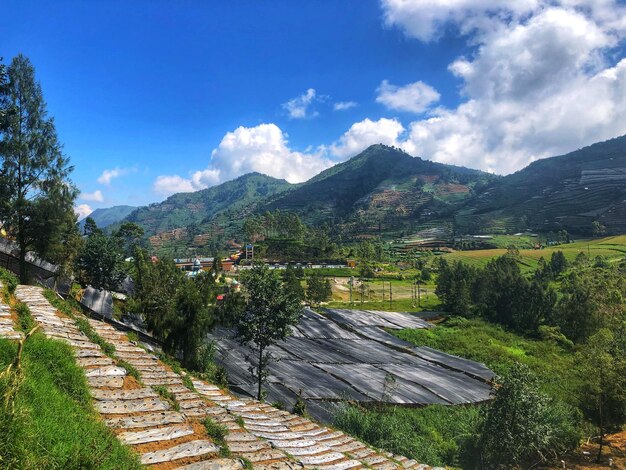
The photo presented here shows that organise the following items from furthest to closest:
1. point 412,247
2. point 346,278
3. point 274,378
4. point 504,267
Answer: point 412,247, point 346,278, point 504,267, point 274,378

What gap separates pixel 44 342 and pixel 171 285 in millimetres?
20708

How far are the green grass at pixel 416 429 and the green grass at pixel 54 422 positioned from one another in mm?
12719

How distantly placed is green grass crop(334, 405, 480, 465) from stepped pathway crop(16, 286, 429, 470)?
5.30 metres

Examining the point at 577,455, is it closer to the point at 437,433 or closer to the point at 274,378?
the point at 437,433

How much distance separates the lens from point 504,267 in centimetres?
7731

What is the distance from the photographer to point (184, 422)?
776 centimetres

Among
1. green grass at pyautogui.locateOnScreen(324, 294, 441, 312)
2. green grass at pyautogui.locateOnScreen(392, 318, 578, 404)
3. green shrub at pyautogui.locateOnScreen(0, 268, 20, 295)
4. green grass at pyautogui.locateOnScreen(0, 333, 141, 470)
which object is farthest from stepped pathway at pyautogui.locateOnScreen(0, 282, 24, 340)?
green grass at pyautogui.locateOnScreen(324, 294, 441, 312)

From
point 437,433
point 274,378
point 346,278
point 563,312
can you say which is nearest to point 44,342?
point 274,378

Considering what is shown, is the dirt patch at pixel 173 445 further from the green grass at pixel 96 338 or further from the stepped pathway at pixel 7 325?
the stepped pathway at pixel 7 325

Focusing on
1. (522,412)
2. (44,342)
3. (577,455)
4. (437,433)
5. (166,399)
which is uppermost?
(44,342)

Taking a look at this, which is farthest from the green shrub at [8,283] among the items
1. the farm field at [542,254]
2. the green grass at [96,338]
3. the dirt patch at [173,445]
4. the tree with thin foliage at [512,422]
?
the farm field at [542,254]

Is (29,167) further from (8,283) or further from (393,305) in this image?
(393,305)

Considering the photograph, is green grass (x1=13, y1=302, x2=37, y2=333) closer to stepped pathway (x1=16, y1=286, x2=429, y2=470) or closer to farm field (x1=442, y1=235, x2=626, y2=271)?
stepped pathway (x1=16, y1=286, x2=429, y2=470)

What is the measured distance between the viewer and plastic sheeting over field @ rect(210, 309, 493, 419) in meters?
25.0
